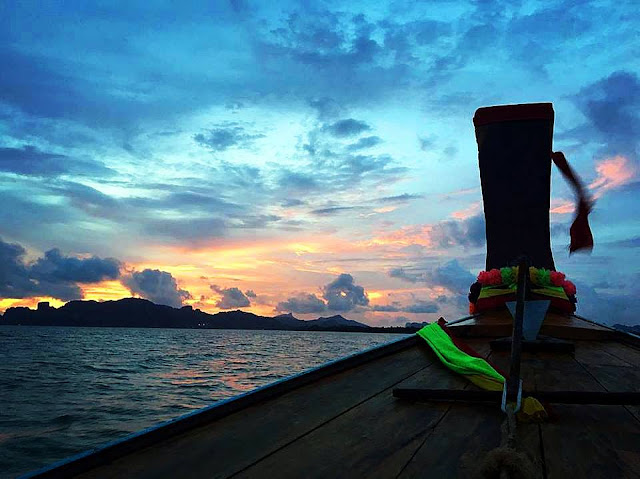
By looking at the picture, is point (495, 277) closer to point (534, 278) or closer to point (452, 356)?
point (534, 278)

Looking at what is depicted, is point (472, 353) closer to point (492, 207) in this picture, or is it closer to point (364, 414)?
point (364, 414)

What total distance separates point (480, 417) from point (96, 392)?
667 inches

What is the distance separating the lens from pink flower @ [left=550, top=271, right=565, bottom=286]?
659 centimetres

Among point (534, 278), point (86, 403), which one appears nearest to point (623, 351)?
point (534, 278)

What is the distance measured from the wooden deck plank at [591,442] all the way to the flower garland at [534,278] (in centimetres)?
445

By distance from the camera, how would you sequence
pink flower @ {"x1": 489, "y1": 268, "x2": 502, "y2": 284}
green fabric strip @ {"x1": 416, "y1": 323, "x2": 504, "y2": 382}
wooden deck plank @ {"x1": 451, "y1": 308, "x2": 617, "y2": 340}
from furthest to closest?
pink flower @ {"x1": 489, "y1": 268, "x2": 502, "y2": 284}
wooden deck plank @ {"x1": 451, "y1": 308, "x2": 617, "y2": 340}
green fabric strip @ {"x1": 416, "y1": 323, "x2": 504, "y2": 382}

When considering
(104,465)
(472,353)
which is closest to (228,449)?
(104,465)

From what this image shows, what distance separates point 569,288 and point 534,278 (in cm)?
66

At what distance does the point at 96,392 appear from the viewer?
16.3 metres

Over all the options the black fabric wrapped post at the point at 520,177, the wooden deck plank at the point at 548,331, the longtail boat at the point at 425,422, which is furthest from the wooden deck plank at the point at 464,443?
the black fabric wrapped post at the point at 520,177

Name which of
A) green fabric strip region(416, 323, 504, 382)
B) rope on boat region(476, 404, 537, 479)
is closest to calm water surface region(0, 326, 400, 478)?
green fabric strip region(416, 323, 504, 382)

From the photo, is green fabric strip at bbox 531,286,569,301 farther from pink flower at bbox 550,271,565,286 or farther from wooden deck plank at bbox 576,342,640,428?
wooden deck plank at bbox 576,342,640,428

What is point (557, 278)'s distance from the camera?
663cm

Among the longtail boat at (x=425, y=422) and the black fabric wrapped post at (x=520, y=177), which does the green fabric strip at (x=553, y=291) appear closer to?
the black fabric wrapped post at (x=520, y=177)
